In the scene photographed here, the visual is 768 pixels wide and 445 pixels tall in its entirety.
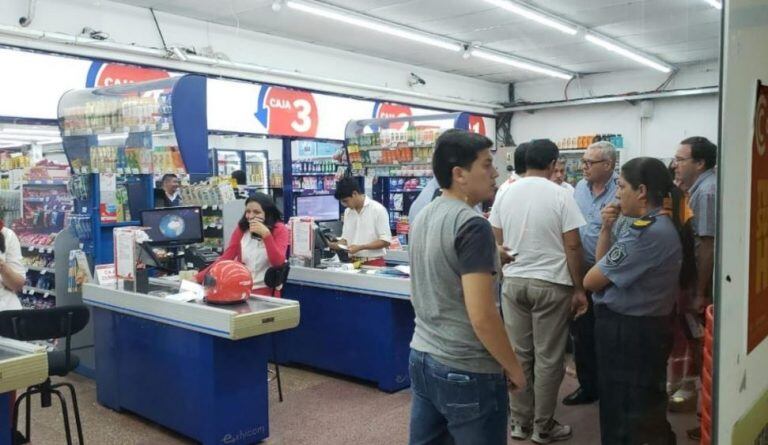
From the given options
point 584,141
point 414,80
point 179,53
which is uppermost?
point 414,80

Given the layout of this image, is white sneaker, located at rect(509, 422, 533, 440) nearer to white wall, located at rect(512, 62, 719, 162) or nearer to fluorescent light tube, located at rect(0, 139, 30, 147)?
white wall, located at rect(512, 62, 719, 162)

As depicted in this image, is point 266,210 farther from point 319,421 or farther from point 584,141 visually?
point 584,141

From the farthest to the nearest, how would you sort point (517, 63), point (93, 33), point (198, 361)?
point (517, 63) → point (93, 33) → point (198, 361)

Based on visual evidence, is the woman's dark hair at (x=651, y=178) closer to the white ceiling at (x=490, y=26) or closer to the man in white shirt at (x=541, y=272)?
the man in white shirt at (x=541, y=272)

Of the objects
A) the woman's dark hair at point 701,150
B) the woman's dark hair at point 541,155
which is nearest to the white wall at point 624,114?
the woman's dark hair at point 701,150

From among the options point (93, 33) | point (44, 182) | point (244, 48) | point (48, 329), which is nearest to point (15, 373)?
point (48, 329)

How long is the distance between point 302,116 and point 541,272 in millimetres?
6009

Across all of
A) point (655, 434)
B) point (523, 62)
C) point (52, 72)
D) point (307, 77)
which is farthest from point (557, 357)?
point (523, 62)

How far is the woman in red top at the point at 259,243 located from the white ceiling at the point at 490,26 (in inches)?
138

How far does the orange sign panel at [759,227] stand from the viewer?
2.12ft

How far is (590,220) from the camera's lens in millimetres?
4000

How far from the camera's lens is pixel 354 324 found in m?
4.81

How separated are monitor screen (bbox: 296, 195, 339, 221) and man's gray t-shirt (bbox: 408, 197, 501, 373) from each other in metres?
6.21

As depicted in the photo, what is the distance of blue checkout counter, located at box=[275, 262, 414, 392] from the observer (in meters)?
4.62
